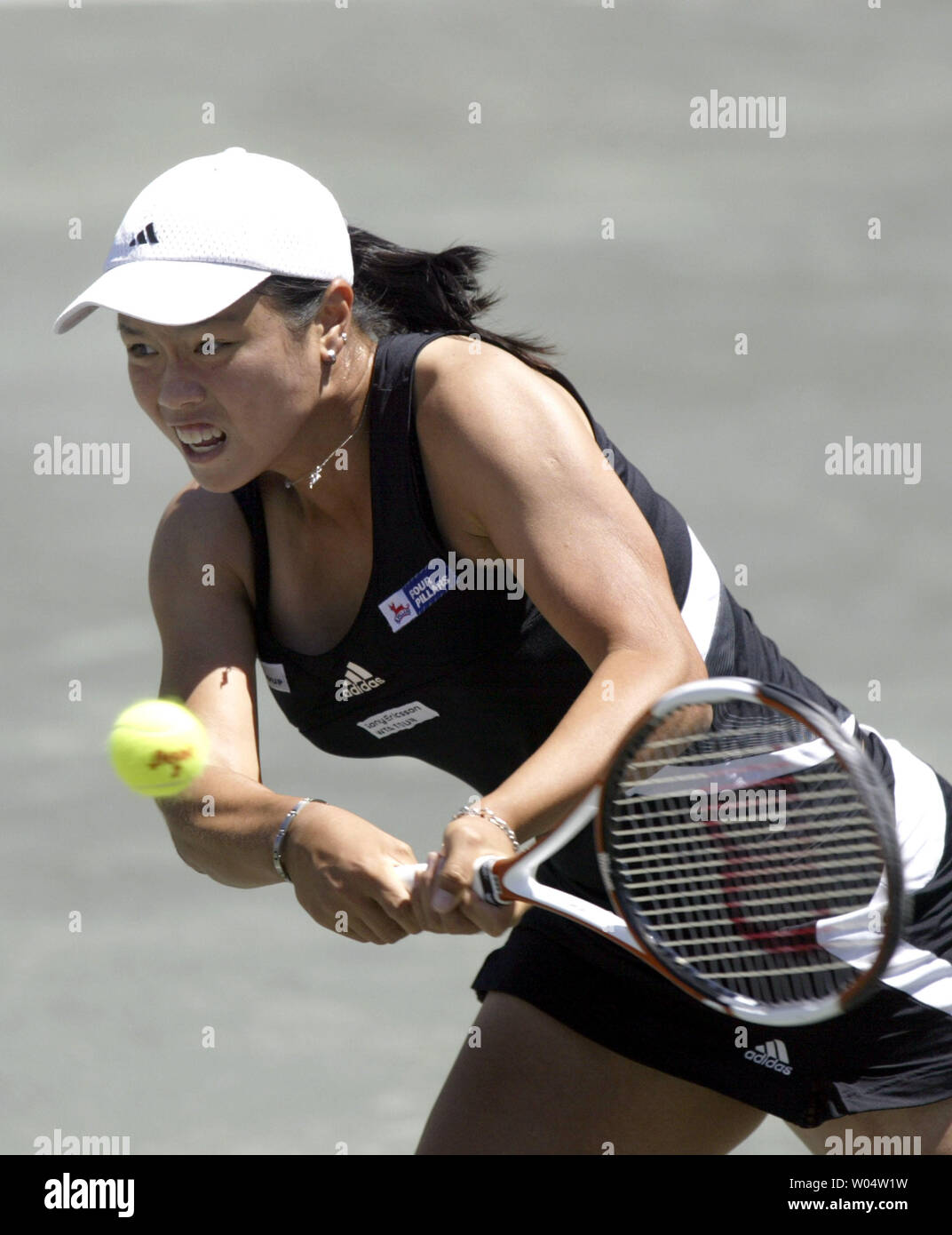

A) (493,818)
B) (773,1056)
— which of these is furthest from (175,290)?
(773,1056)

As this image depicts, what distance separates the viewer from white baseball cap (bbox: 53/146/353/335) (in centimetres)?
182

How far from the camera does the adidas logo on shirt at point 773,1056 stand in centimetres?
203

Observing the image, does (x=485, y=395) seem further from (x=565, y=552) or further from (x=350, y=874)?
(x=350, y=874)

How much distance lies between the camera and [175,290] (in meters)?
1.82

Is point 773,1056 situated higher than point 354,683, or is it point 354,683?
point 354,683

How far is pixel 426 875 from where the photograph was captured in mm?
1697

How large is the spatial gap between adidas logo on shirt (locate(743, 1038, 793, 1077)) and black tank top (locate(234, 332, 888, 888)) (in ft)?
0.88

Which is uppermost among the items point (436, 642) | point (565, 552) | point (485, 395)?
point (485, 395)

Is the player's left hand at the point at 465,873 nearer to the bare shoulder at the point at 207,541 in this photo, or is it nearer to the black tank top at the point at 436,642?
the black tank top at the point at 436,642

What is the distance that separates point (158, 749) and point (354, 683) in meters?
0.23

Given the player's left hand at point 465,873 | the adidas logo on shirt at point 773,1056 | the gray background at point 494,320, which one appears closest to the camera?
the player's left hand at point 465,873

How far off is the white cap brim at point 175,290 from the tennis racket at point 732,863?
0.60 meters

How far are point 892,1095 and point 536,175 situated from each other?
4944mm

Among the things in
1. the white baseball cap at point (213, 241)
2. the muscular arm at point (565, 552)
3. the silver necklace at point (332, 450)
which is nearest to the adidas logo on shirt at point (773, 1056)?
the muscular arm at point (565, 552)
